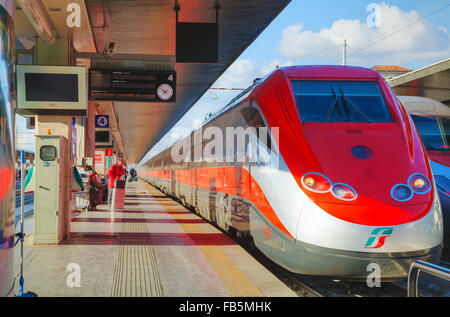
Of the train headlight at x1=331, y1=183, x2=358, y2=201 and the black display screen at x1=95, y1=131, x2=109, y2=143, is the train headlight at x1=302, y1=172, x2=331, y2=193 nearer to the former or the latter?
the train headlight at x1=331, y1=183, x2=358, y2=201

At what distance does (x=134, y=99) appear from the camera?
34.0 feet

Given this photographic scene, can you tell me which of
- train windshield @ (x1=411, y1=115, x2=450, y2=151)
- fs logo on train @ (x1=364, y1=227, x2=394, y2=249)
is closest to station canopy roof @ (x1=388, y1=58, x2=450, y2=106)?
train windshield @ (x1=411, y1=115, x2=450, y2=151)

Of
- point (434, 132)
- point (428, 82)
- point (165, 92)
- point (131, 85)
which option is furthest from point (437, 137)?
point (131, 85)

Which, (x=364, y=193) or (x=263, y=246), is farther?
(x=263, y=246)

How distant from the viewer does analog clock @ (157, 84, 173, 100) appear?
33.8 ft

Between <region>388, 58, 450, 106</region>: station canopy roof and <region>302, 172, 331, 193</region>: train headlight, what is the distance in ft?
26.1

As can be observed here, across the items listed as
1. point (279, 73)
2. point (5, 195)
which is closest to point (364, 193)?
point (279, 73)

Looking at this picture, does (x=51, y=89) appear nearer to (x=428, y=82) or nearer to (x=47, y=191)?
(x=47, y=191)

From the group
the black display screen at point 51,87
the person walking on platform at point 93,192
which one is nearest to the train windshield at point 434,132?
the black display screen at point 51,87

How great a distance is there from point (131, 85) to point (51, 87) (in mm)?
2724

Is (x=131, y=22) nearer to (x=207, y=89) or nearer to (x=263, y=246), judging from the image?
(x=263, y=246)

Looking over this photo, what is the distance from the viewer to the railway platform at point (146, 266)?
5051mm

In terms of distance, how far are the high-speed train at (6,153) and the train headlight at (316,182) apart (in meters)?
3.24

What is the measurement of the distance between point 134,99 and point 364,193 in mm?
6456
